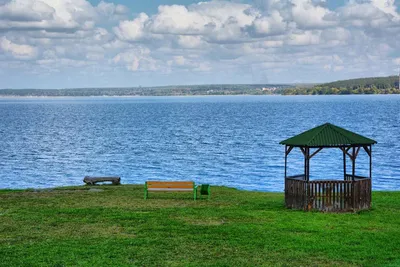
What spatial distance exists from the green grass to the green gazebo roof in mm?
2689

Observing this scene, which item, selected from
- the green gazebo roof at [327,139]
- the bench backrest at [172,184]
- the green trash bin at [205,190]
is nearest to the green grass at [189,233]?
the green trash bin at [205,190]

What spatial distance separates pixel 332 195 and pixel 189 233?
22.5 ft

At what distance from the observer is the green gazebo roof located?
21.1 m

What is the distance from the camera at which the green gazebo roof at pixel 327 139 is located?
830 inches

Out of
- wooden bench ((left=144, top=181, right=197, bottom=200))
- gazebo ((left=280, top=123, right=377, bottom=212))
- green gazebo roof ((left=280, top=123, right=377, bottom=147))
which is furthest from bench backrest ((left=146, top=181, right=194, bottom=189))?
green gazebo roof ((left=280, top=123, right=377, bottom=147))

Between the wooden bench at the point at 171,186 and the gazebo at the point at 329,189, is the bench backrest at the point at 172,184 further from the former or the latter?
the gazebo at the point at 329,189

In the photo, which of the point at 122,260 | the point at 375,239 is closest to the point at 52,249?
the point at 122,260

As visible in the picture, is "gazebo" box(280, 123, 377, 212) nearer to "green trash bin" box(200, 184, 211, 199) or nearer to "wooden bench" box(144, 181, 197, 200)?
"green trash bin" box(200, 184, 211, 199)

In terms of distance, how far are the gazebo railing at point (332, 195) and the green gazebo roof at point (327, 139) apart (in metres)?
1.47

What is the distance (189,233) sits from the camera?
16.8 meters

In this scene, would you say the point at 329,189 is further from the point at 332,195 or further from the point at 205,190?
the point at 205,190

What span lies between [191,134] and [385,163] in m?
41.4

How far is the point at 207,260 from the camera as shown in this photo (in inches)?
544

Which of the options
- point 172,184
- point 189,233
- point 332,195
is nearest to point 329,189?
point 332,195
